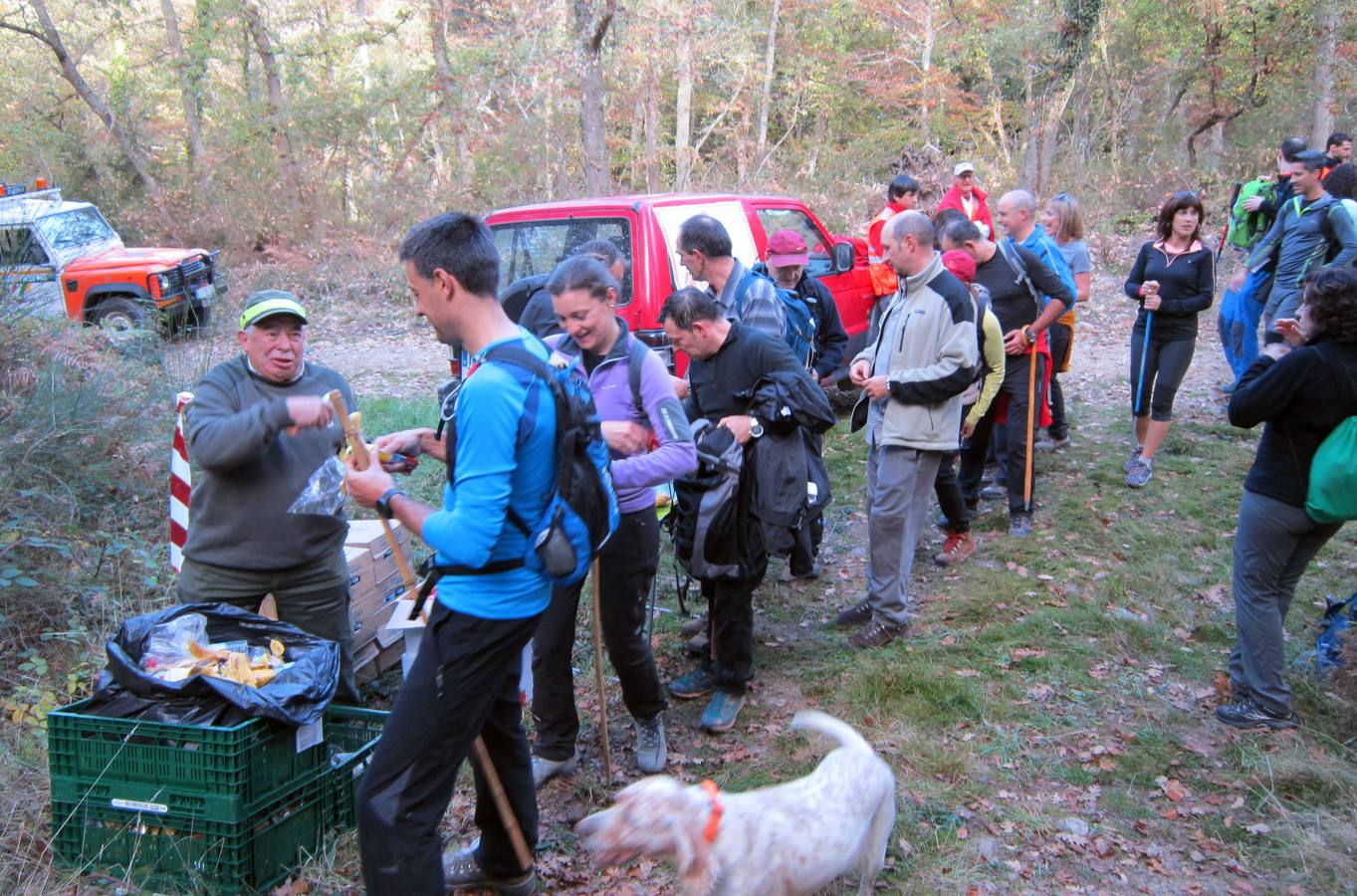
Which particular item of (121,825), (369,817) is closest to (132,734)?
(121,825)

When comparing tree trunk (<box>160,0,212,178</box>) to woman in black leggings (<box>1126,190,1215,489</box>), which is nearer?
woman in black leggings (<box>1126,190,1215,489</box>)

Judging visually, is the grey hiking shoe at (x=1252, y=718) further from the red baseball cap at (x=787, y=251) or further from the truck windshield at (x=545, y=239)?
the truck windshield at (x=545, y=239)

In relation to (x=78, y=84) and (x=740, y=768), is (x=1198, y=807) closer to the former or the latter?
(x=740, y=768)

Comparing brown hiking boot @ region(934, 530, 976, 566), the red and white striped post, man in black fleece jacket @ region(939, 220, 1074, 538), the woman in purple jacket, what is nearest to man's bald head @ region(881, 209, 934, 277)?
the woman in purple jacket

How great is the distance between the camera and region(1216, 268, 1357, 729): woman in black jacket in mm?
3643

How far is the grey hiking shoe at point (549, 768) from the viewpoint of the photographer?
3.72 m

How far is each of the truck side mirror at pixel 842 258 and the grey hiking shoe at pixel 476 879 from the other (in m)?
5.40

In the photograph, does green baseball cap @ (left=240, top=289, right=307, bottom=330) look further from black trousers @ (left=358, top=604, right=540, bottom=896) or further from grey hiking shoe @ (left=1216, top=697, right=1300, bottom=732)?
grey hiking shoe @ (left=1216, top=697, right=1300, bottom=732)

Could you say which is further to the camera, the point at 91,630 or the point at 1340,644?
the point at 91,630

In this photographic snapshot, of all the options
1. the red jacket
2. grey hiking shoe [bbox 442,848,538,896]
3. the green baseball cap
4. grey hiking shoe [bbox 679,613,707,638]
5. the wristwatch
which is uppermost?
the red jacket

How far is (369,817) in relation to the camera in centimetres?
246

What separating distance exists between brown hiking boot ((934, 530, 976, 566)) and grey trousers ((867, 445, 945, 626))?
3.57 feet

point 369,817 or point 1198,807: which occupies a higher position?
point 369,817

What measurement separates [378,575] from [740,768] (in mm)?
2055
